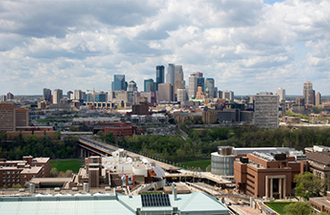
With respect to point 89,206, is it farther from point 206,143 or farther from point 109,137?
point 109,137

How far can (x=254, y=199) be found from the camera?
46938 mm

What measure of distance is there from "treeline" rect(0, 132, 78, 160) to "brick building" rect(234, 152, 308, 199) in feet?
156

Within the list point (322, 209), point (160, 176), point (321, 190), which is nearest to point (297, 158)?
point (321, 190)

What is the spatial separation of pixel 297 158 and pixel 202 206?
112 feet

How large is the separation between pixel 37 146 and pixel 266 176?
191ft

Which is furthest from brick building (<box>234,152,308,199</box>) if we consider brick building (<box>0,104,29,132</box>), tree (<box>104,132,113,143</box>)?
brick building (<box>0,104,29,132</box>)

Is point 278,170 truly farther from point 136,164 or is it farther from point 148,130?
point 148,130

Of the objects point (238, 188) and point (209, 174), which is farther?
point (209, 174)

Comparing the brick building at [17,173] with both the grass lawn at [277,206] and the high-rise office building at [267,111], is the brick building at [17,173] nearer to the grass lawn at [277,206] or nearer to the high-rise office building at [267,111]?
the grass lawn at [277,206]

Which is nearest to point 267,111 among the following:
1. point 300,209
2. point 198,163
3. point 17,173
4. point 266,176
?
point 198,163

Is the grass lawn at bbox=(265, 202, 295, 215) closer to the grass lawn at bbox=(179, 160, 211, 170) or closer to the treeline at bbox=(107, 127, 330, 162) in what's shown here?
the grass lawn at bbox=(179, 160, 211, 170)

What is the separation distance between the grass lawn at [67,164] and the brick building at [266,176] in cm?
3246

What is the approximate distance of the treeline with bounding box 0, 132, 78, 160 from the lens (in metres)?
82.8

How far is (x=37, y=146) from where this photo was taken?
3474 inches
